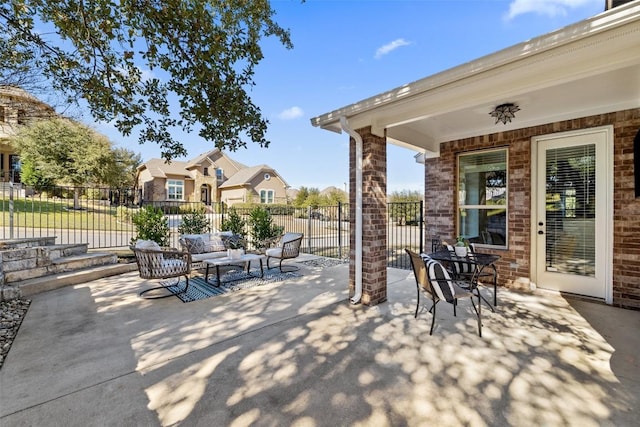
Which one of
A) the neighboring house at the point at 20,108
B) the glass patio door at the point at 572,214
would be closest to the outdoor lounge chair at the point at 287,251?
the glass patio door at the point at 572,214

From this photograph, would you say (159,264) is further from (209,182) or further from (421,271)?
(209,182)

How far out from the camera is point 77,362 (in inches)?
101

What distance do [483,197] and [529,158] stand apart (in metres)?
0.92

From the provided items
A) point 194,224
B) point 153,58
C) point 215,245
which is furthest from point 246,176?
point 153,58

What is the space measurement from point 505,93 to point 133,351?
14.3ft

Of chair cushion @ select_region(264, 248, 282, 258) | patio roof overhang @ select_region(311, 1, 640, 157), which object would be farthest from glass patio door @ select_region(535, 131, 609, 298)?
chair cushion @ select_region(264, 248, 282, 258)

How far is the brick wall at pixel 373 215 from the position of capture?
3959 millimetres

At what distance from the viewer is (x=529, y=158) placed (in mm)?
4625

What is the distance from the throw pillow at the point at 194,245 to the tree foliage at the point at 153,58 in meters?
2.04

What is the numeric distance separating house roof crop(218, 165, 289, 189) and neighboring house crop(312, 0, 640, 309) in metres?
21.3

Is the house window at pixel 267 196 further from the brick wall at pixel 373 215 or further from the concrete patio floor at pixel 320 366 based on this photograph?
the brick wall at pixel 373 215

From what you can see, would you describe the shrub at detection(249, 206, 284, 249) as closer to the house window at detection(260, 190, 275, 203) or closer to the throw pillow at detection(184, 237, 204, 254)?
the throw pillow at detection(184, 237, 204, 254)

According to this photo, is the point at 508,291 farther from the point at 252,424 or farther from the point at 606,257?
the point at 252,424

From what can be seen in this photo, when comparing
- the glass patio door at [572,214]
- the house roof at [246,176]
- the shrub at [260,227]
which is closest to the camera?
the glass patio door at [572,214]
